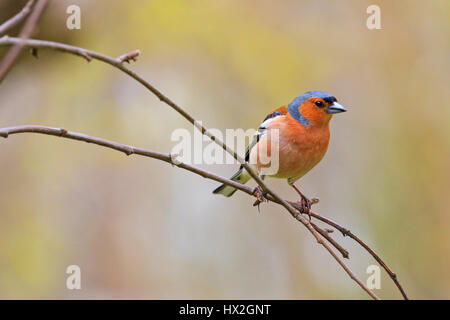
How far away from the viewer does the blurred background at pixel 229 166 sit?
638cm

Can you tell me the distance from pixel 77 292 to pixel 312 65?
4.28 m

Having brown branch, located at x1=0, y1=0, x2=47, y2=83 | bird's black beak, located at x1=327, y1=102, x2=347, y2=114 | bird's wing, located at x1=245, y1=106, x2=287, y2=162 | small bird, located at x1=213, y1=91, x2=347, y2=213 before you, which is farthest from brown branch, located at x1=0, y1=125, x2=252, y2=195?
bird's wing, located at x1=245, y1=106, x2=287, y2=162

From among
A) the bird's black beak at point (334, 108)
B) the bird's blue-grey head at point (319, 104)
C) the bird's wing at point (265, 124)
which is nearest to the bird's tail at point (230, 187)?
the bird's wing at point (265, 124)

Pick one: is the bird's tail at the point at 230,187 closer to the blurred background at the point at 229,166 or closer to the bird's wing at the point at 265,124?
the bird's wing at the point at 265,124

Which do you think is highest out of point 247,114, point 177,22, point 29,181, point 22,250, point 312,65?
point 177,22

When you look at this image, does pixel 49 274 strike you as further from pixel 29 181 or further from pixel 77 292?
pixel 29 181

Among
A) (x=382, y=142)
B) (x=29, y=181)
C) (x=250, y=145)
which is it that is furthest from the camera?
(x=382, y=142)

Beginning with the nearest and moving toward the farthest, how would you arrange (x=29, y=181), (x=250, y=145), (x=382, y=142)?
(x=250, y=145)
(x=29, y=181)
(x=382, y=142)

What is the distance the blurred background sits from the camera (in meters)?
6.38

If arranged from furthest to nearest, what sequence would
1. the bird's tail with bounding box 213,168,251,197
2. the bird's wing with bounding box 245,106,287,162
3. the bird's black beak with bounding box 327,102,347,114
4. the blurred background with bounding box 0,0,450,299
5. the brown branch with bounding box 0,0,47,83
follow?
the blurred background with bounding box 0,0,450,299 → the bird's tail with bounding box 213,168,251,197 → the bird's wing with bounding box 245,106,287,162 → the bird's black beak with bounding box 327,102,347,114 → the brown branch with bounding box 0,0,47,83

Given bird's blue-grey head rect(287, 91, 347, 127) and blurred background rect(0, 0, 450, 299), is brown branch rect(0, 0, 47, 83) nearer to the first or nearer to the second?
bird's blue-grey head rect(287, 91, 347, 127)

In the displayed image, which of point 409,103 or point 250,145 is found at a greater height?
point 409,103

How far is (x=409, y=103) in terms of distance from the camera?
6.94 metres

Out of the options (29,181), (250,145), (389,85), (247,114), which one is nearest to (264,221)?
(247,114)
